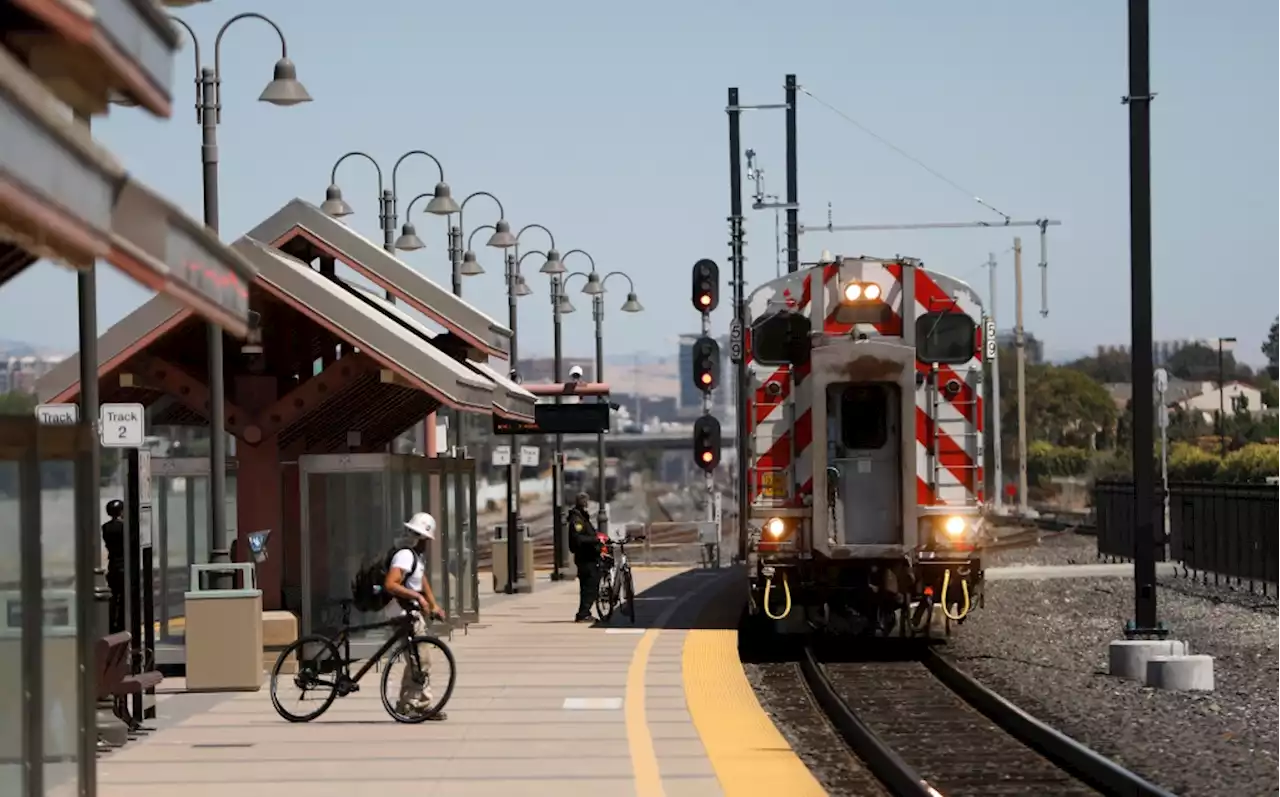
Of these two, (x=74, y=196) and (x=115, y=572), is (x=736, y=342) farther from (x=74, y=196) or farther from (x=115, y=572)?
(x=74, y=196)

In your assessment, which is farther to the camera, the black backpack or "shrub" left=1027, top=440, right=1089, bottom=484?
"shrub" left=1027, top=440, right=1089, bottom=484

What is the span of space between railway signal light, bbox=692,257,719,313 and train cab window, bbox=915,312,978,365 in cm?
908

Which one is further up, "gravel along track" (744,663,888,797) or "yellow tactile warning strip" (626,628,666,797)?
"yellow tactile warning strip" (626,628,666,797)

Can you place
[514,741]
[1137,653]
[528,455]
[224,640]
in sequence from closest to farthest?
[514,741]
[224,640]
[1137,653]
[528,455]

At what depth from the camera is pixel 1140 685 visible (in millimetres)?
18672

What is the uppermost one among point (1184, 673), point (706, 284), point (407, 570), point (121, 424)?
point (706, 284)

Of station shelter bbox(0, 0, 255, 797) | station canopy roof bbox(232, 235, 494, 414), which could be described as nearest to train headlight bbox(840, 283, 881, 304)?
station canopy roof bbox(232, 235, 494, 414)

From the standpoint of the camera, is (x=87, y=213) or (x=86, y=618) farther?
(x=86, y=618)

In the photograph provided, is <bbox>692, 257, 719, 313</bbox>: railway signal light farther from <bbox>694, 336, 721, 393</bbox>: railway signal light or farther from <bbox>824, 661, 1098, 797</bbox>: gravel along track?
<bbox>824, 661, 1098, 797</bbox>: gravel along track

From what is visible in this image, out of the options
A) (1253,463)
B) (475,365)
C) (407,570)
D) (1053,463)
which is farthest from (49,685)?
(1053,463)

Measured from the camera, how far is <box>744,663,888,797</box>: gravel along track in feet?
44.8

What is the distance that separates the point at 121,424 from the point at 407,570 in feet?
9.60

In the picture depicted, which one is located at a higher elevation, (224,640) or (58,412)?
(58,412)

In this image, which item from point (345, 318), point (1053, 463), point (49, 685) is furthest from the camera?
point (1053, 463)
